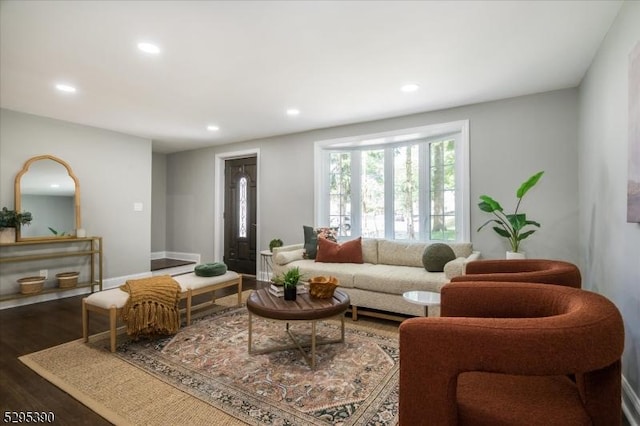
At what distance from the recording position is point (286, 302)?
2537 millimetres

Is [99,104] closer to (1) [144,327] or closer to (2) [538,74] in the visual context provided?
(1) [144,327]

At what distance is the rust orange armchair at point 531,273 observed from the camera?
5.65 ft

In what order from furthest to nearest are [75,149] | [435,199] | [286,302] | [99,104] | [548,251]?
1. [75,149]
2. [435,199]
3. [99,104]
4. [548,251]
5. [286,302]

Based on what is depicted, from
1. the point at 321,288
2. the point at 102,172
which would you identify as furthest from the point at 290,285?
the point at 102,172

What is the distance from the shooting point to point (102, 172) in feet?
16.0

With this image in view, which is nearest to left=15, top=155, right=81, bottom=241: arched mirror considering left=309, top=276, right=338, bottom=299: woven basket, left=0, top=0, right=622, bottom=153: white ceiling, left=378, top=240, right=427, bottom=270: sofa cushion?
left=0, top=0, right=622, bottom=153: white ceiling

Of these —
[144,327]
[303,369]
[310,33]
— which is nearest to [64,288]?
[144,327]

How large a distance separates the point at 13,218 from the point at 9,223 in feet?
0.23

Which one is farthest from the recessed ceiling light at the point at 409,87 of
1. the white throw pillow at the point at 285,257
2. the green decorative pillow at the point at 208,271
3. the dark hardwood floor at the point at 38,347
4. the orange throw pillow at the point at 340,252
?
the dark hardwood floor at the point at 38,347

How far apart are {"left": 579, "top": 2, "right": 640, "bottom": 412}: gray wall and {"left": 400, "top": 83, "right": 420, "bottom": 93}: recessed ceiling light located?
4.64 feet

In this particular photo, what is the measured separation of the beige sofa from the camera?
3.17 metres

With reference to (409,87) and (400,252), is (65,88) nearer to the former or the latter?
(409,87)

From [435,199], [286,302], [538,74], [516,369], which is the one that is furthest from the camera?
[435,199]

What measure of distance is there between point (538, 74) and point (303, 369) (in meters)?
3.28
